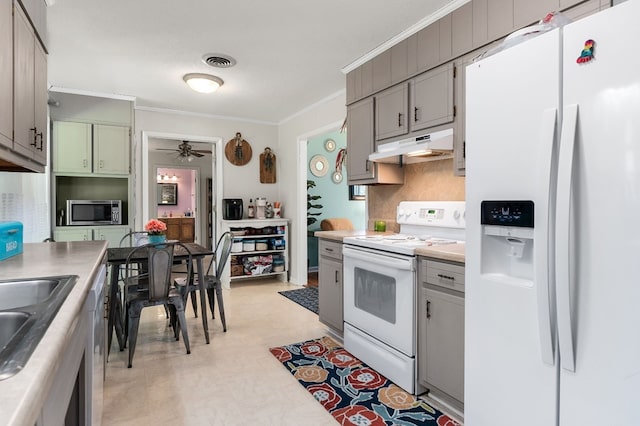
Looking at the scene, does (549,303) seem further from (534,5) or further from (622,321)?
(534,5)

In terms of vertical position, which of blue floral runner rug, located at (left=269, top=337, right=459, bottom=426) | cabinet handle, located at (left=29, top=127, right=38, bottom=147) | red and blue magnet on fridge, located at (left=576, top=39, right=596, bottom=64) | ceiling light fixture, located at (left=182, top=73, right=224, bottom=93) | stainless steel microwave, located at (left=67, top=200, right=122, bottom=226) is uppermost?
ceiling light fixture, located at (left=182, top=73, right=224, bottom=93)

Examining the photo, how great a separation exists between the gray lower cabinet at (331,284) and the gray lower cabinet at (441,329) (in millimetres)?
944

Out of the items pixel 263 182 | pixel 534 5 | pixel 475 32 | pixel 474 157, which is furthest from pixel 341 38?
pixel 263 182

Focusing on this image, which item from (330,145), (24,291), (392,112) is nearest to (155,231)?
(24,291)

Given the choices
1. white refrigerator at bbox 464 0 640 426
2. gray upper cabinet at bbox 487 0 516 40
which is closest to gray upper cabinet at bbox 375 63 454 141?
gray upper cabinet at bbox 487 0 516 40

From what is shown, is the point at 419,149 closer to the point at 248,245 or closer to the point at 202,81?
the point at 202,81

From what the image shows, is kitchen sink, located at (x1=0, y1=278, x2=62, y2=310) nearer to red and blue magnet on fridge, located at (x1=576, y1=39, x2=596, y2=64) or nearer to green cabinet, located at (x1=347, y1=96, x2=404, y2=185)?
red and blue magnet on fridge, located at (x1=576, y1=39, x2=596, y2=64)

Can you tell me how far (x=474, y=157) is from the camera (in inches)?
60.5

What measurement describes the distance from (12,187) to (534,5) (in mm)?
3621

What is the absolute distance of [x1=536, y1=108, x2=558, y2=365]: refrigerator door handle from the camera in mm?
1217

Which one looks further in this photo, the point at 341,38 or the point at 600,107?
the point at 341,38

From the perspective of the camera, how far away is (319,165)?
6.12 meters

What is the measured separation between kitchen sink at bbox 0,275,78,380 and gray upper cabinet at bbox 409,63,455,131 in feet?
7.19

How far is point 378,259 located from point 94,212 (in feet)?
11.7
